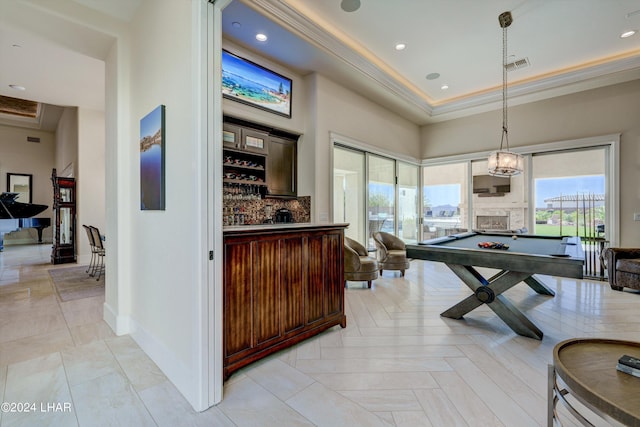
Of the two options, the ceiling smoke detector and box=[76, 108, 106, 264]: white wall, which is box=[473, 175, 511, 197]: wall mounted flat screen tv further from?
box=[76, 108, 106, 264]: white wall

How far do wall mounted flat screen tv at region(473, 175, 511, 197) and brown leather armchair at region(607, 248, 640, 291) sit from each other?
3109 millimetres

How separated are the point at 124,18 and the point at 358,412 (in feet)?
13.1

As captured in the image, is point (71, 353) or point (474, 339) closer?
point (71, 353)

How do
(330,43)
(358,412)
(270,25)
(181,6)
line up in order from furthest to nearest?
(330,43) → (270,25) → (181,6) → (358,412)

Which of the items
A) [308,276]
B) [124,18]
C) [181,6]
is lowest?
[308,276]

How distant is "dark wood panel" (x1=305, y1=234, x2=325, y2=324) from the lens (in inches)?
105

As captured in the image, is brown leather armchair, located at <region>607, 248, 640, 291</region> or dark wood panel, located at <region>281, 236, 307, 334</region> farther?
brown leather armchair, located at <region>607, 248, 640, 291</region>

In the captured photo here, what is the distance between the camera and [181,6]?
1.99 metres

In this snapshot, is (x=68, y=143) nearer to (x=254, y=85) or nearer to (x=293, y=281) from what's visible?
(x=254, y=85)

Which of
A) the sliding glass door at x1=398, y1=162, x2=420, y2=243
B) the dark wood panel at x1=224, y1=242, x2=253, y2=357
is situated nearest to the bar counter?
the dark wood panel at x1=224, y1=242, x2=253, y2=357

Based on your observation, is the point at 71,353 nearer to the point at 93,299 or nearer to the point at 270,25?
the point at 93,299

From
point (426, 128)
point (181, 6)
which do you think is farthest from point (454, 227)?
point (181, 6)

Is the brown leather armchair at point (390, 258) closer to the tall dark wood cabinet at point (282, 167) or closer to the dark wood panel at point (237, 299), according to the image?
the tall dark wood cabinet at point (282, 167)

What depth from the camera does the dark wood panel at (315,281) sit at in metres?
2.66
